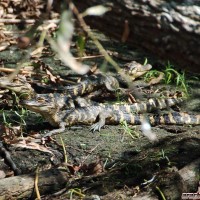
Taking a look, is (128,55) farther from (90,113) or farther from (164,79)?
(90,113)

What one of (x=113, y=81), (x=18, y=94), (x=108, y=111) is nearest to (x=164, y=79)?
(x=113, y=81)

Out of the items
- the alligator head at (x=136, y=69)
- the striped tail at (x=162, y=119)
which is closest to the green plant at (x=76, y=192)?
the striped tail at (x=162, y=119)

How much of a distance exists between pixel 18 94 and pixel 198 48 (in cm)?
599

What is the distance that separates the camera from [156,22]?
3445 millimetres

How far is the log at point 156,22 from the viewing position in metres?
3.41

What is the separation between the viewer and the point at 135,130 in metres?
8.42

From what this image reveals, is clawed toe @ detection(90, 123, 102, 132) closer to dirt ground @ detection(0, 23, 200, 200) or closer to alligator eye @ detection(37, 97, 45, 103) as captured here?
dirt ground @ detection(0, 23, 200, 200)

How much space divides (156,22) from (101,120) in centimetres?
537

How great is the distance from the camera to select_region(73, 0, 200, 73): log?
3410 millimetres

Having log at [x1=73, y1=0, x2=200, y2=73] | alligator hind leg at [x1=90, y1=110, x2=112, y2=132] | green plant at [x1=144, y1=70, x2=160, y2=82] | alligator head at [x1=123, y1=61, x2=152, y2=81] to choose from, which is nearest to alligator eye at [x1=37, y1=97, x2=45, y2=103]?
alligator hind leg at [x1=90, y1=110, x2=112, y2=132]

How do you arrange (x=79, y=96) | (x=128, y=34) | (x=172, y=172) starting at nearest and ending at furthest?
1. (x=128, y=34)
2. (x=172, y=172)
3. (x=79, y=96)

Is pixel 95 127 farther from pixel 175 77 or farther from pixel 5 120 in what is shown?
pixel 175 77

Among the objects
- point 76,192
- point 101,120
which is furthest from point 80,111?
point 76,192

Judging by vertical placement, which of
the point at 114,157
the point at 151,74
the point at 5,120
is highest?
the point at 114,157
